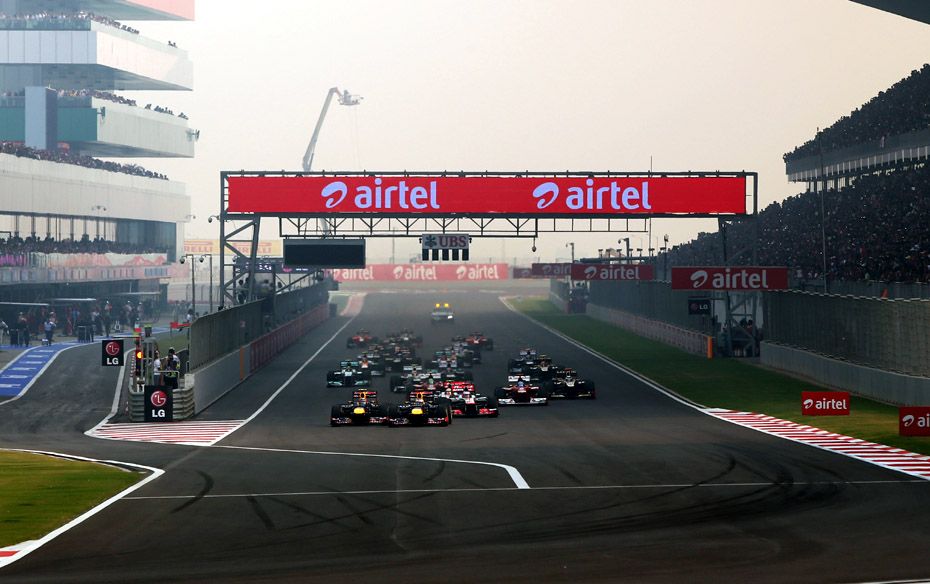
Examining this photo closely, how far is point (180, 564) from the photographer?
18.3 metres

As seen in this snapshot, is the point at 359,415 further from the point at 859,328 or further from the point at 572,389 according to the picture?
the point at 859,328

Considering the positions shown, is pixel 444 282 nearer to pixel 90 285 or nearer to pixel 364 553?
pixel 90 285

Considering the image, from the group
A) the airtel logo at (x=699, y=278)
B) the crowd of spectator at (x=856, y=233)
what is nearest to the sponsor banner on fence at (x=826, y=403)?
the crowd of spectator at (x=856, y=233)

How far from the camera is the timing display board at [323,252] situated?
6756cm

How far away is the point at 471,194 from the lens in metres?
59.1

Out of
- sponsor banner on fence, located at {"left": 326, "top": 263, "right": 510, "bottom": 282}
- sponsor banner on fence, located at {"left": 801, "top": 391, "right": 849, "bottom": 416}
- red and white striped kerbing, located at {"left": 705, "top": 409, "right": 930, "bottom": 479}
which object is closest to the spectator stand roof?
sponsor banner on fence, located at {"left": 801, "top": 391, "right": 849, "bottom": 416}

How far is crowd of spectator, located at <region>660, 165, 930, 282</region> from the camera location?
58.1 m

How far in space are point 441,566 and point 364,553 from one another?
4.80 feet

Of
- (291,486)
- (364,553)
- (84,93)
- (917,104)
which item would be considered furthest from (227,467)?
(84,93)

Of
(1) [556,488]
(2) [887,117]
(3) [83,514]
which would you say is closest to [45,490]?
(3) [83,514]

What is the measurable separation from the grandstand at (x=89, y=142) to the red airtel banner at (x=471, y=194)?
125 ft

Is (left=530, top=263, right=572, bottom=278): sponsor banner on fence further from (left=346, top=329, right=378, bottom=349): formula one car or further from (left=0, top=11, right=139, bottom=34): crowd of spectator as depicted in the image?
(left=0, top=11, right=139, bottom=34): crowd of spectator

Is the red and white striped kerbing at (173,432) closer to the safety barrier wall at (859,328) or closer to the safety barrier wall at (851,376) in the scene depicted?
the safety barrier wall at (851,376)

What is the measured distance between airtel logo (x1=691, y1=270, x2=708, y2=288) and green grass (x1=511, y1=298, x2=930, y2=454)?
3.94 metres
